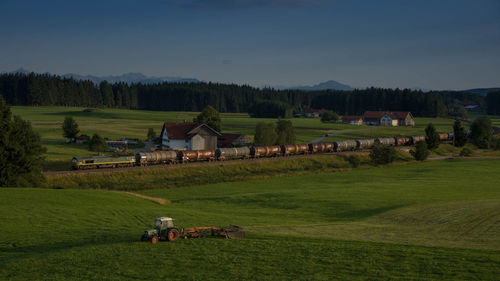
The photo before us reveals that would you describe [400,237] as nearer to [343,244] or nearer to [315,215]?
[343,244]

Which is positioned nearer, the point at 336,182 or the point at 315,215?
the point at 315,215

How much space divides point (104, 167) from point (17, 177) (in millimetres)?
15265

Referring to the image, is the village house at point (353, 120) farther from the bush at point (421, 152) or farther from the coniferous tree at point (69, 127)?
the coniferous tree at point (69, 127)

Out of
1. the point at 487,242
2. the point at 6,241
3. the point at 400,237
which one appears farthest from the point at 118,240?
the point at 487,242

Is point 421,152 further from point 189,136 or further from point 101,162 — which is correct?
point 101,162

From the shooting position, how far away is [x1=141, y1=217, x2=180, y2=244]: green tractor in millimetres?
23062

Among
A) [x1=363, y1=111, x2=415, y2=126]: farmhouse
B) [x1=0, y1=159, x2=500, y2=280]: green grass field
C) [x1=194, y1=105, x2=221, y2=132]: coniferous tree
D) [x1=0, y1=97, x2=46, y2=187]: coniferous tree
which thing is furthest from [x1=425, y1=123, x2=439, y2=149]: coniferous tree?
[x1=363, y1=111, x2=415, y2=126]: farmhouse

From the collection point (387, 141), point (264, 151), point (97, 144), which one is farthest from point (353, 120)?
point (97, 144)

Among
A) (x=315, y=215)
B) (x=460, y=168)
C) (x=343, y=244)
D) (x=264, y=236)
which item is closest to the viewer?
(x=343, y=244)

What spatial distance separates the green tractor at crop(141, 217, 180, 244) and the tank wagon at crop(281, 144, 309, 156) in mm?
57013

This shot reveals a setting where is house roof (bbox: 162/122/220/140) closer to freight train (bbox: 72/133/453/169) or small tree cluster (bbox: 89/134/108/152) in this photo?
small tree cluster (bbox: 89/134/108/152)

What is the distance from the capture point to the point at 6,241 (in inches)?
934

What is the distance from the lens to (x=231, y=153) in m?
72.4

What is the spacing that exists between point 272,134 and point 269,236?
6679 cm
